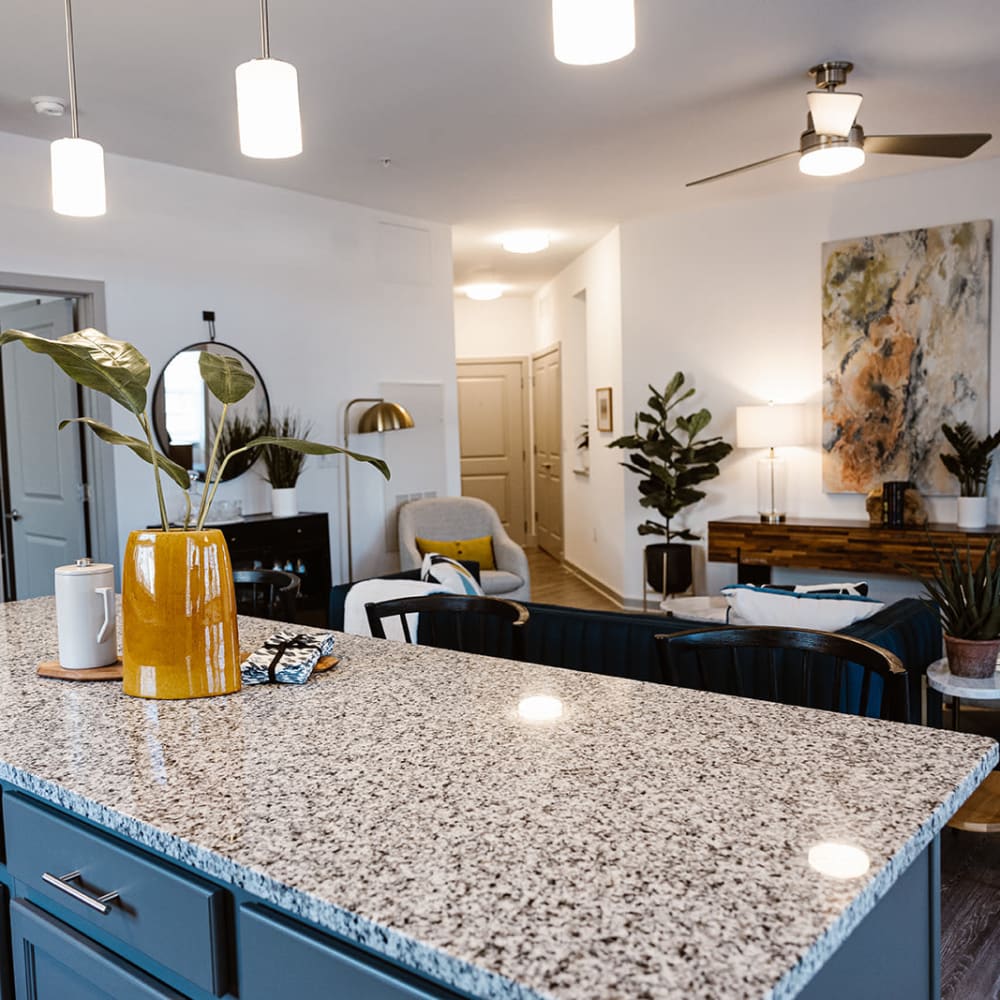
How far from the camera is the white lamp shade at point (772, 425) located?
562 centimetres

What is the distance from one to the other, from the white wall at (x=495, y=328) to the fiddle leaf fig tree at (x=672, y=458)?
365cm

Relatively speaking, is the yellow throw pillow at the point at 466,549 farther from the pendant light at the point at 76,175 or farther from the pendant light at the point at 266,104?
the pendant light at the point at 266,104

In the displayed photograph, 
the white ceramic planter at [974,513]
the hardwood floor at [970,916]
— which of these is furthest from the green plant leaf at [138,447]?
the white ceramic planter at [974,513]

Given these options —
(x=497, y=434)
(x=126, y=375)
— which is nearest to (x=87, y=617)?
(x=126, y=375)

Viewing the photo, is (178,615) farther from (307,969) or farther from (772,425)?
(772,425)

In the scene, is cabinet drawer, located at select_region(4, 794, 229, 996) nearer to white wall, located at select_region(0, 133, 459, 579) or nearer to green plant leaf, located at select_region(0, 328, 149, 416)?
green plant leaf, located at select_region(0, 328, 149, 416)

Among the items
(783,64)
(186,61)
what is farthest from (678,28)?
(186,61)

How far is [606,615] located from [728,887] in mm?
2196

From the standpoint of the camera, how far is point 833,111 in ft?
12.1

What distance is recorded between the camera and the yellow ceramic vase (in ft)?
4.79

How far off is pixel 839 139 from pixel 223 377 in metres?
3.13

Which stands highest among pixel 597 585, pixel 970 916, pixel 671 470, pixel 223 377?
pixel 223 377

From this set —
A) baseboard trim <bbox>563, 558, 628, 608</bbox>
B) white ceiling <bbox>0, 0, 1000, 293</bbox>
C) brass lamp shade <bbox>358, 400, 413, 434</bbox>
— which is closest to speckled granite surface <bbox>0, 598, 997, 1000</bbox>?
white ceiling <bbox>0, 0, 1000, 293</bbox>

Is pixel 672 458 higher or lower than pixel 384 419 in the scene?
lower
